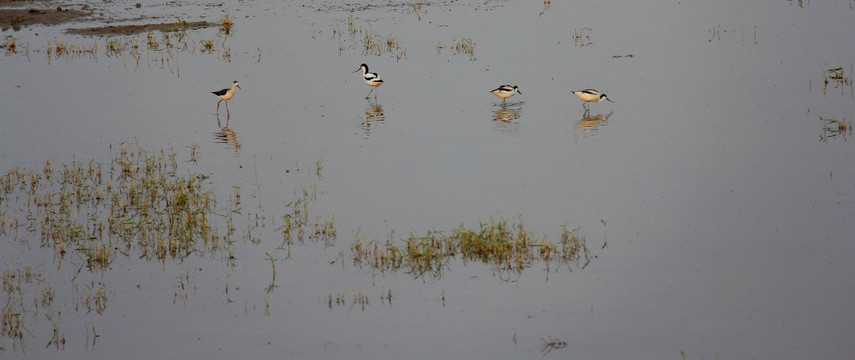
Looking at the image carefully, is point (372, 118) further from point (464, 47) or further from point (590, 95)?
point (464, 47)

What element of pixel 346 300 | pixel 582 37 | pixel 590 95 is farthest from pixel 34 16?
pixel 346 300

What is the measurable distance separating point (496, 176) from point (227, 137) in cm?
697

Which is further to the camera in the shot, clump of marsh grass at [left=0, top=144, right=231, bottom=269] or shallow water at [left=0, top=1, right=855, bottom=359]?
clump of marsh grass at [left=0, top=144, right=231, bottom=269]

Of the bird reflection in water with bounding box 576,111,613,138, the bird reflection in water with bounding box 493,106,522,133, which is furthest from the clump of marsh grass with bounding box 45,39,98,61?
the bird reflection in water with bounding box 576,111,613,138

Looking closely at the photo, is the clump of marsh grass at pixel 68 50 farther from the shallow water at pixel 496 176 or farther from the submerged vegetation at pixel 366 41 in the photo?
the submerged vegetation at pixel 366 41

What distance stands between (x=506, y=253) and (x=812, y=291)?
12.2 ft

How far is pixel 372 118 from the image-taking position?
24.5 metres

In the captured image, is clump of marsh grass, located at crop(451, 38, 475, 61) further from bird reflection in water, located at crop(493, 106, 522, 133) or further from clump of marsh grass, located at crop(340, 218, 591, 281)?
clump of marsh grass, located at crop(340, 218, 591, 281)

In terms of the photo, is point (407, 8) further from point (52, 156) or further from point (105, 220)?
point (105, 220)

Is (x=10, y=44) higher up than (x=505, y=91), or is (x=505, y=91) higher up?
(x=10, y=44)

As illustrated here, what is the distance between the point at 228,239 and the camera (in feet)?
50.3

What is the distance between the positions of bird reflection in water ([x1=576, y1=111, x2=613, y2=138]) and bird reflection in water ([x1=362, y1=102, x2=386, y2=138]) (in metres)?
4.36

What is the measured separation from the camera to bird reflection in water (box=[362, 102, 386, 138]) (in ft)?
76.5

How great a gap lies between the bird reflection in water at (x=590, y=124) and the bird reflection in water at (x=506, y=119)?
1.32 metres
